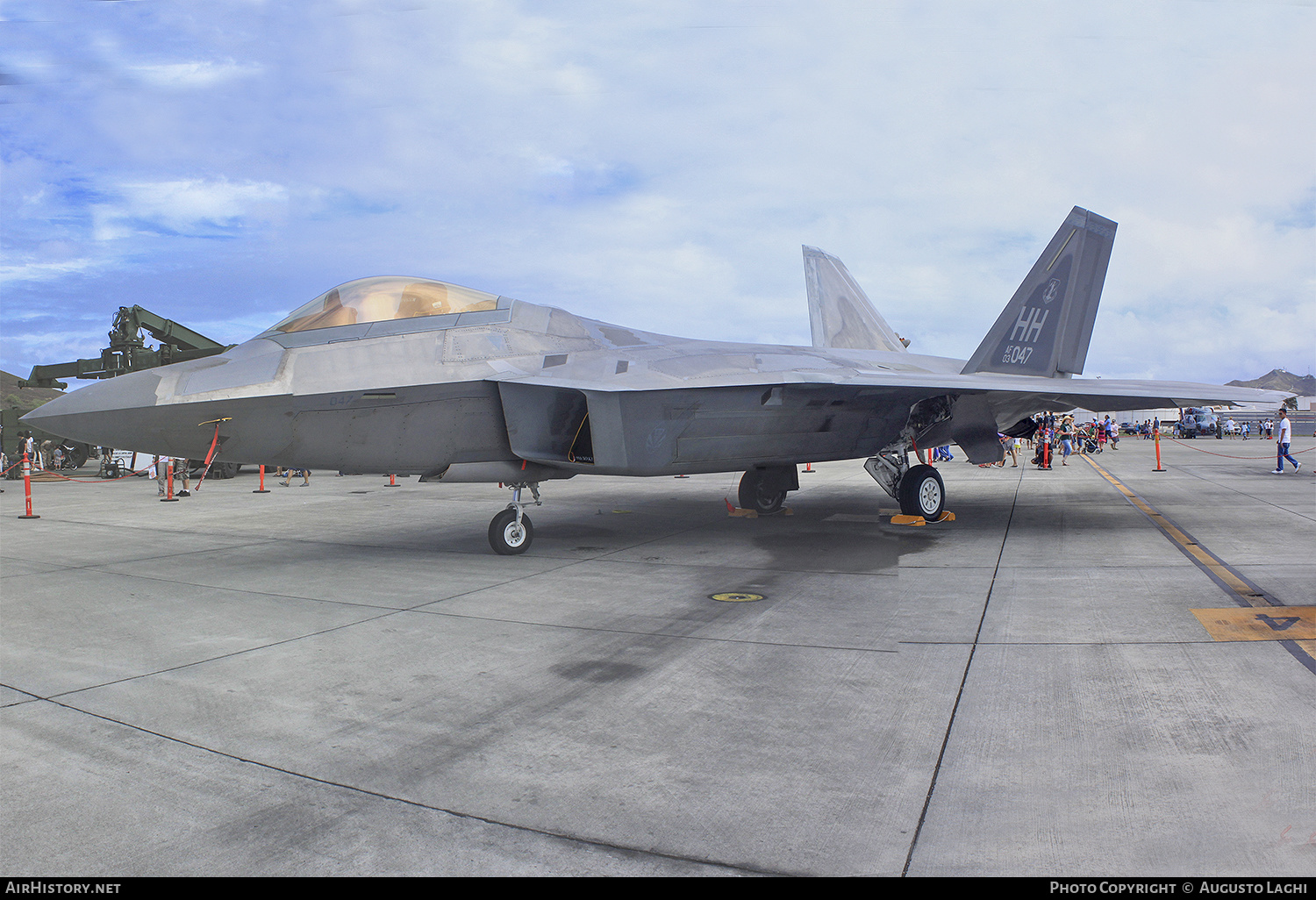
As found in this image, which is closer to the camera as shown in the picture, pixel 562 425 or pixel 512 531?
pixel 562 425

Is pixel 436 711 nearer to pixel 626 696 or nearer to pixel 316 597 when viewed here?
pixel 626 696

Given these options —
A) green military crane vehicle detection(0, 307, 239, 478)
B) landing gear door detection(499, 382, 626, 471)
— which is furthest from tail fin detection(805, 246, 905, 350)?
green military crane vehicle detection(0, 307, 239, 478)

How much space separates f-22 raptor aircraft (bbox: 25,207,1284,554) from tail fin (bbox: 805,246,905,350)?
5712 millimetres

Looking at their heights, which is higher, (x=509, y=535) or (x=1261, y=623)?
(x=509, y=535)

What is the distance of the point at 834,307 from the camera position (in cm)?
1499

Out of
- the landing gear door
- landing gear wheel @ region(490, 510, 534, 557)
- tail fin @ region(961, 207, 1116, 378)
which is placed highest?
tail fin @ region(961, 207, 1116, 378)

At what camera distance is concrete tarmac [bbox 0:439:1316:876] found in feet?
7.45

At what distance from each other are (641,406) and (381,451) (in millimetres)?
2519

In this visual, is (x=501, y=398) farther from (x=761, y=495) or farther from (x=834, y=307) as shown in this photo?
(x=834, y=307)

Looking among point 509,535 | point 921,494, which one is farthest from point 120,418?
point 921,494

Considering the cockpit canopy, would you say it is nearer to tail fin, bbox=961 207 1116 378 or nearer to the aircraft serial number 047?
tail fin, bbox=961 207 1116 378

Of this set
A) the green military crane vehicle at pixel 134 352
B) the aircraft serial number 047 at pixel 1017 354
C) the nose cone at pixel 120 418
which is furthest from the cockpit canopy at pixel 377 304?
the green military crane vehicle at pixel 134 352

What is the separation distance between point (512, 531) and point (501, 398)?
1.44m

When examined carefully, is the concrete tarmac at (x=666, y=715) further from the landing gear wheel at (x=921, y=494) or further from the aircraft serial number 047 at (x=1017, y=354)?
the aircraft serial number 047 at (x=1017, y=354)
